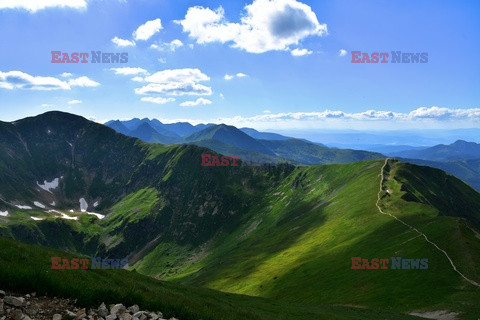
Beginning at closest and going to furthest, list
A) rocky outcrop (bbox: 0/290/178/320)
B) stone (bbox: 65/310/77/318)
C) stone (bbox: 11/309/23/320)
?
stone (bbox: 11/309/23/320), rocky outcrop (bbox: 0/290/178/320), stone (bbox: 65/310/77/318)

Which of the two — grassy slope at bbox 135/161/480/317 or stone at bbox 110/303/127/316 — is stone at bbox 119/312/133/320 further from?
grassy slope at bbox 135/161/480/317

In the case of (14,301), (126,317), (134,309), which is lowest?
(134,309)

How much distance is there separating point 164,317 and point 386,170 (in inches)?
7950

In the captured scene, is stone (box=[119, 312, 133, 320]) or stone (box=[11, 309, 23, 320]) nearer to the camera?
stone (box=[11, 309, 23, 320])

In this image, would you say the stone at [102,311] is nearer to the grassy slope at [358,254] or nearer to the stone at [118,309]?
the stone at [118,309]

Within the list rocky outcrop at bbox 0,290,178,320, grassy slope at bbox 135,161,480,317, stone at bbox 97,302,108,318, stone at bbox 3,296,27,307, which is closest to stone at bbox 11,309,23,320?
rocky outcrop at bbox 0,290,178,320

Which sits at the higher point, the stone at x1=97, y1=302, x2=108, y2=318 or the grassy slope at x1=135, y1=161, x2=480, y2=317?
the stone at x1=97, y1=302, x2=108, y2=318

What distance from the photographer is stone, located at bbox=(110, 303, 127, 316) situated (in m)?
14.8

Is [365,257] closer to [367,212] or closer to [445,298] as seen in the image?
[445,298]

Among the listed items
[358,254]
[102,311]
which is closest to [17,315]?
[102,311]

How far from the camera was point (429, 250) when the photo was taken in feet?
264

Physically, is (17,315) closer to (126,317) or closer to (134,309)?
(126,317)

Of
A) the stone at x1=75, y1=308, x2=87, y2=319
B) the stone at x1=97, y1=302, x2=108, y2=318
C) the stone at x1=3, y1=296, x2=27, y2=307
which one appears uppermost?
the stone at x1=3, y1=296, x2=27, y2=307

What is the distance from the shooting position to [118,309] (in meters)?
15.2
